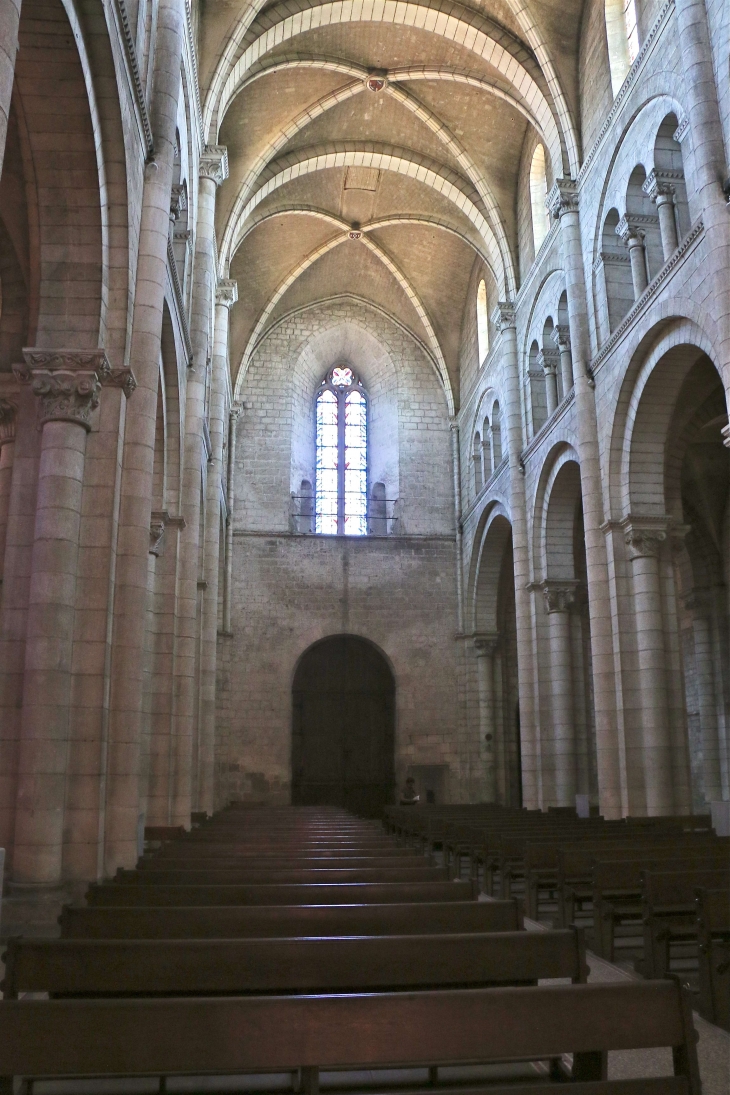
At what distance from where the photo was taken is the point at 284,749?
27.5 m

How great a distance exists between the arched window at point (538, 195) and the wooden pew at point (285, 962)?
20.3 m

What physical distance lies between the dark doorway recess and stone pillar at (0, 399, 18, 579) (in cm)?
1938

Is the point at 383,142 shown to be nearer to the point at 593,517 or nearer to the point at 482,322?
the point at 482,322

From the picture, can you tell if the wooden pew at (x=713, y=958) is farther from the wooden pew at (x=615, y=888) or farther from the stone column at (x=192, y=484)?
the stone column at (x=192, y=484)

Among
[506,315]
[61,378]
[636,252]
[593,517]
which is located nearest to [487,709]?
[506,315]

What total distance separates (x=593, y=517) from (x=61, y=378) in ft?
34.8

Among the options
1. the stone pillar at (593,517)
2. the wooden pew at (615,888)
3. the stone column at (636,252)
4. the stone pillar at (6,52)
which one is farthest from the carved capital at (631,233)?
the stone pillar at (6,52)

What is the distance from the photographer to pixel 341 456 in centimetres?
3148

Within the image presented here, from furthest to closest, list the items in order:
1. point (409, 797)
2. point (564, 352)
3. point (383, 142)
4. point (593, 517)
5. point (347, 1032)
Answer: point (383, 142), point (409, 797), point (564, 352), point (593, 517), point (347, 1032)

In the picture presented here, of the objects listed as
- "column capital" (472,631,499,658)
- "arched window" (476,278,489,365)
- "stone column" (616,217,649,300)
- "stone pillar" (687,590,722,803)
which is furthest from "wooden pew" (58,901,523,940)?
"arched window" (476,278,489,365)

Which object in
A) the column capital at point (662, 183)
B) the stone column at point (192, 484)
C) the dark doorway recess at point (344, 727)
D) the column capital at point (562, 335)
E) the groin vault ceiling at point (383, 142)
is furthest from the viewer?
the dark doorway recess at point (344, 727)

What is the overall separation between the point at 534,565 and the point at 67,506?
47.1 ft

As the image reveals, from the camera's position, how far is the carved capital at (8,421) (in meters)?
9.61

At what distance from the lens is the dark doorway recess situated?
2803 cm
